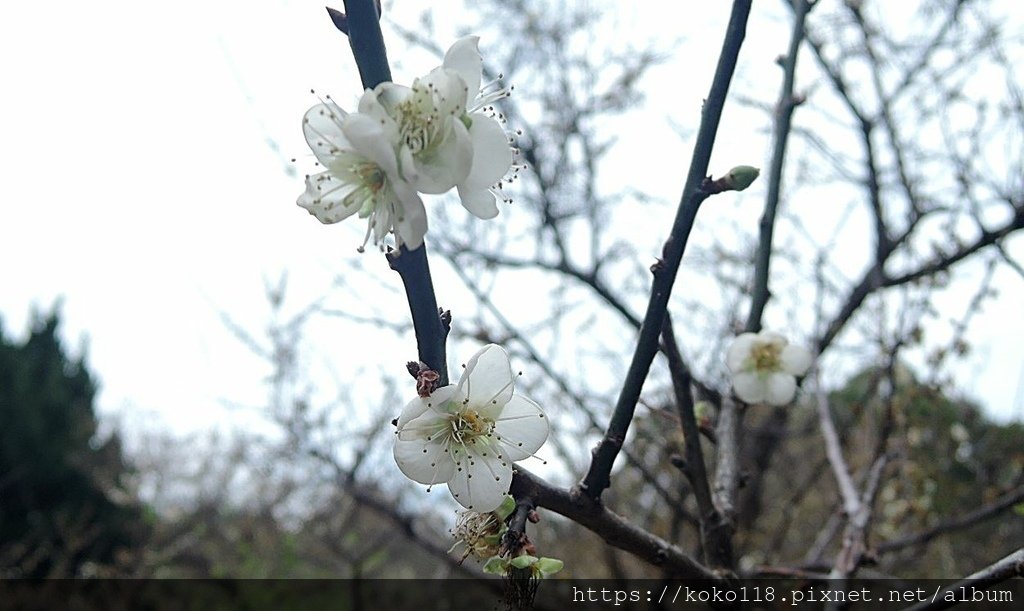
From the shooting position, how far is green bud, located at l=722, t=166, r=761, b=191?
1.03m

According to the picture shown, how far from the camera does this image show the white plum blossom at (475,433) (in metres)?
0.93

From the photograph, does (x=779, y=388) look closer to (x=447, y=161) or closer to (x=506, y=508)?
(x=506, y=508)

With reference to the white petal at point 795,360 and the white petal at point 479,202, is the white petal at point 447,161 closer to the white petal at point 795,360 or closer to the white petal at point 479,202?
the white petal at point 479,202

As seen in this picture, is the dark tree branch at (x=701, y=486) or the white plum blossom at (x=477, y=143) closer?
the white plum blossom at (x=477, y=143)

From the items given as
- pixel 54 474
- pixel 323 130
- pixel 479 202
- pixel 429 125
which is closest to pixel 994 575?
pixel 479 202

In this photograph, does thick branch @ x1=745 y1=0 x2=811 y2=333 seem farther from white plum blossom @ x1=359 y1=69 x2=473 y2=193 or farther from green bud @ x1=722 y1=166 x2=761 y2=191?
white plum blossom @ x1=359 y1=69 x2=473 y2=193

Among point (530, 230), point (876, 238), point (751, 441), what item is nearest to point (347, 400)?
point (530, 230)

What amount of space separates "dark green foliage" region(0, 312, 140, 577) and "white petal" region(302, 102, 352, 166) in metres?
9.21

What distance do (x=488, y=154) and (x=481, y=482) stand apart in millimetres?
422

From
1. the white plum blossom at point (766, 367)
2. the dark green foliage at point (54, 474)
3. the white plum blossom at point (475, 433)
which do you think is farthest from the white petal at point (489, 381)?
the dark green foliage at point (54, 474)

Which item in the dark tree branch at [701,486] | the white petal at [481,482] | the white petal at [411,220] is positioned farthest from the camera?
the dark tree branch at [701,486]

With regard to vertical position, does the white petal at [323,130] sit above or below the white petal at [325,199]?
above

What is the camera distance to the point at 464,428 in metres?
1.04

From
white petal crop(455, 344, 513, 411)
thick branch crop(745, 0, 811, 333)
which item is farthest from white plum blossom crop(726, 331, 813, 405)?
white petal crop(455, 344, 513, 411)
